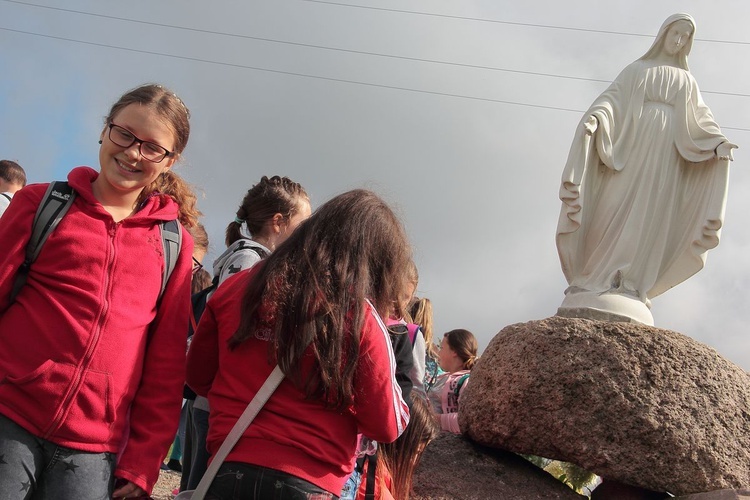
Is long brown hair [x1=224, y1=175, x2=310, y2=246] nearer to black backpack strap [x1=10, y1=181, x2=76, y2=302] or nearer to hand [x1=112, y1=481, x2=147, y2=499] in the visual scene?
black backpack strap [x1=10, y1=181, x2=76, y2=302]

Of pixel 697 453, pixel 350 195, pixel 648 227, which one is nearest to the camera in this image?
pixel 350 195

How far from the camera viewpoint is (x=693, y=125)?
18.4 ft

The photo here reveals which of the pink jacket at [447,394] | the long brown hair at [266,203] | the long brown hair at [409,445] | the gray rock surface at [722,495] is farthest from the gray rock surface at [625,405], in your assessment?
the long brown hair at [266,203]

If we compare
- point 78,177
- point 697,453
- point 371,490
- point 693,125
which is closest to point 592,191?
point 693,125

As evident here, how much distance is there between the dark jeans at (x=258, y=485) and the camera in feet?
5.72

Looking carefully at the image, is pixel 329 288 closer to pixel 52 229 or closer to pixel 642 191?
pixel 52 229

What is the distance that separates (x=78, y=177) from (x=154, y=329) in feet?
1.59

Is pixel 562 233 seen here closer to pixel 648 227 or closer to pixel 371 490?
pixel 648 227

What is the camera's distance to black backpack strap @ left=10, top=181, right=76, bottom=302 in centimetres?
192

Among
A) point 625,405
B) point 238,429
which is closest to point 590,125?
point 625,405

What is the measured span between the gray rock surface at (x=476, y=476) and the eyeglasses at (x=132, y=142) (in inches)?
93.1

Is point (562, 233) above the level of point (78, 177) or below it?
above

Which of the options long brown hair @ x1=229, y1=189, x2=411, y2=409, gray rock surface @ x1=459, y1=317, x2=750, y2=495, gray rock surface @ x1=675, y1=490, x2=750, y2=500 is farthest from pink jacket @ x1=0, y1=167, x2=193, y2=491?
gray rock surface @ x1=675, y1=490, x2=750, y2=500

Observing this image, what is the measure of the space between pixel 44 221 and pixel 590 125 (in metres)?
4.30
